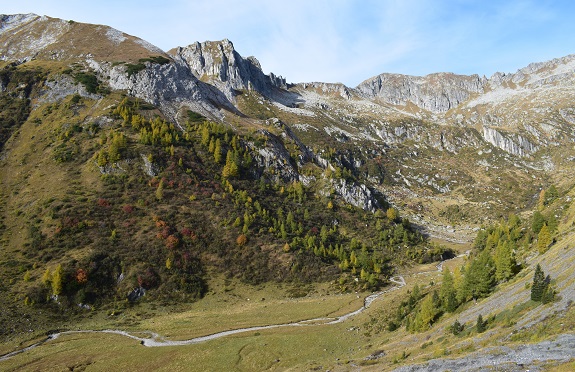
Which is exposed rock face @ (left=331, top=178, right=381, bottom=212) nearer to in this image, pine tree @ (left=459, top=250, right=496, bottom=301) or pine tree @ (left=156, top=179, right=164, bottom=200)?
pine tree @ (left=156, top=179, right=164, bottom=200)

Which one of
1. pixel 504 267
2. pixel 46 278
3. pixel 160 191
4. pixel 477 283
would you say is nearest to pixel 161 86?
pixel 160 191

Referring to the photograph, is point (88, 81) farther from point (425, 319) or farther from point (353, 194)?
point (425, 319)

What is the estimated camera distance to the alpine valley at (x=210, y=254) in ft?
153

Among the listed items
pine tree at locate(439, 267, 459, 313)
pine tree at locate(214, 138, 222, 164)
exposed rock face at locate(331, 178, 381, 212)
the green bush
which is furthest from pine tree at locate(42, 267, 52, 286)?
exposed rock face at locate(331, 178, 381, 212)

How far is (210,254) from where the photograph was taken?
359ft

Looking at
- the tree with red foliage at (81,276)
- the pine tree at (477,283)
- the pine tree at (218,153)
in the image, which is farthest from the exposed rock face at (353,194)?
the pine tree at (477,283)

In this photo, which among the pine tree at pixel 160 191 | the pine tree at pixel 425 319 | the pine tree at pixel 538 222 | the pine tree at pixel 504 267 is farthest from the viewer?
the pine tree at pixel 160 191

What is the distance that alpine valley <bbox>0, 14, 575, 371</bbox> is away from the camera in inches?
1831

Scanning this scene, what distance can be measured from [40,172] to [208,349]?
99600 mm

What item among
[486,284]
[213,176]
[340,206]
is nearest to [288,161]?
[340,206]

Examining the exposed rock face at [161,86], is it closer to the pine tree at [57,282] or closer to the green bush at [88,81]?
the green bush at [88,81]

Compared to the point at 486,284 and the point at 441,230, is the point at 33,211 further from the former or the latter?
the point at 441,230

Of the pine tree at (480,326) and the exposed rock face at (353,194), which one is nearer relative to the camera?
the pine tree at (480,326)

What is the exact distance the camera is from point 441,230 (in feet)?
653
